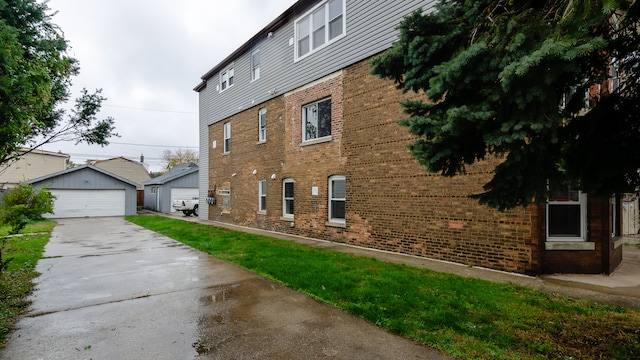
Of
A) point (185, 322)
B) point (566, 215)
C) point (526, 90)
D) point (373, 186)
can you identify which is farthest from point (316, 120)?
point (526, 90)

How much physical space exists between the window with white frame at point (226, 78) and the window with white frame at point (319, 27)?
608 cm

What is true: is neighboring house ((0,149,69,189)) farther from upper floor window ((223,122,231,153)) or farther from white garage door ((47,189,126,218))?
upper floor window ((223,122,231,153))

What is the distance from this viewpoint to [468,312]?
4.32 meters

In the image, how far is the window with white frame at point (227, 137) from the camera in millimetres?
17594

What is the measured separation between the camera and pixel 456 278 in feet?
19.5

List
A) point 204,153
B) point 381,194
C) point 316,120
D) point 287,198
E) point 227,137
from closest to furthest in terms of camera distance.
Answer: point 381,194, point 316,120, point 287,198, point 227,137, point 204,153

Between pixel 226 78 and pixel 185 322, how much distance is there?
15917mm

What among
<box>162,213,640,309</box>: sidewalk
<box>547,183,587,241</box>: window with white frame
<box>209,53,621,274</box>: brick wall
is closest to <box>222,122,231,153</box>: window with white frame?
<box>209,53,621,274</box>: brick wall

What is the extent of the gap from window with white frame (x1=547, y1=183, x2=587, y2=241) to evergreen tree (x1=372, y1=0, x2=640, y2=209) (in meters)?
3.87

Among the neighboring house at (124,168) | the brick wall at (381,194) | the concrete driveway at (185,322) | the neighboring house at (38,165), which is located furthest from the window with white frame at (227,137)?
the neighboring house at (124,168)

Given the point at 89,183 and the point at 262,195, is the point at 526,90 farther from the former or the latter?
the point at 89,183

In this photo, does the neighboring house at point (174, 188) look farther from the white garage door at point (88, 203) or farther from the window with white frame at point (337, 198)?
the window with white frame at point (337, 198)

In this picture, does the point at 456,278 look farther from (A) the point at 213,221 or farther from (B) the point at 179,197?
(B) the point at 179,197

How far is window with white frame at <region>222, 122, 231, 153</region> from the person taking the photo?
17.6 metres
